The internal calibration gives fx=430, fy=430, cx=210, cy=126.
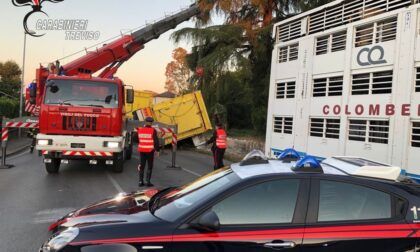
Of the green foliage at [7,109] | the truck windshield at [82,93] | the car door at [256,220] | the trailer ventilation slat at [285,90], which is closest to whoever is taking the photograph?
the car door at [256,220]

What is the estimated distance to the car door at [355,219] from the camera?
3160 millimetres

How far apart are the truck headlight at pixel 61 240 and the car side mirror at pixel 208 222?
94 cm

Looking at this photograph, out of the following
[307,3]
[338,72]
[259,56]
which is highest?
[307,3]

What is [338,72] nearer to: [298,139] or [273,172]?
[298,139]

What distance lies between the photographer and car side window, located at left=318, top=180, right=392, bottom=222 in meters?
3.29

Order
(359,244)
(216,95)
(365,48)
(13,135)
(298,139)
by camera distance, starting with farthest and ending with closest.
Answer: (13,135)
(216,95)
(298,139)
(365,48)
(359,244)

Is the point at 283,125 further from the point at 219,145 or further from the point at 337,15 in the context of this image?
the point at 337,15

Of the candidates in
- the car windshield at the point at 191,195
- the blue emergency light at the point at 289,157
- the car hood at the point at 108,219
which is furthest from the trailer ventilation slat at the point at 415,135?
the car hood at the point at 108,219

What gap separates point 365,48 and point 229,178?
5.60 meters

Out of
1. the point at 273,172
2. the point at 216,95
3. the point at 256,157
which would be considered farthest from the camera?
the point at 216,95

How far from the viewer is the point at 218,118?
→ 2284cm

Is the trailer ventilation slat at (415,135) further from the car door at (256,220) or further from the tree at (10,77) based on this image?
the tree at (10,77)

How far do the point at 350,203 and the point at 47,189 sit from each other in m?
7.28

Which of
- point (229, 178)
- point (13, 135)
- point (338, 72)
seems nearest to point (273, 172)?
point (229, 178)
